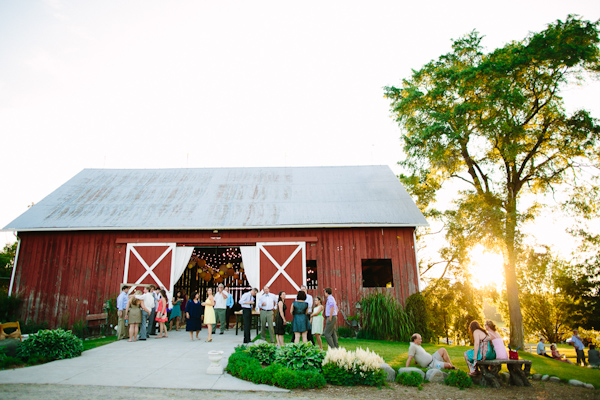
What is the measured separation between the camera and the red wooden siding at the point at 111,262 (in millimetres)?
13945

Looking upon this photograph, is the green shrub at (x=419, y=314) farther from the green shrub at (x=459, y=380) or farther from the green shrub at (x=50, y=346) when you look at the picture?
the green shrub at (x=50, y=346)

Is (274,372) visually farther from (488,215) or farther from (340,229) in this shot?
(488,215)

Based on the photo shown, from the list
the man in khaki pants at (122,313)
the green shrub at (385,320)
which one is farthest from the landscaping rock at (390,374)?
the man in khaki pants at (122,313)

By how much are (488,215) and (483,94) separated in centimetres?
477

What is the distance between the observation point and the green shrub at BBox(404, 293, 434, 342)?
13031mm

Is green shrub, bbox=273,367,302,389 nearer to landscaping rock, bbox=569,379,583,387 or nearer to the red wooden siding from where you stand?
landscaping rock, bbox=569,379,583,387

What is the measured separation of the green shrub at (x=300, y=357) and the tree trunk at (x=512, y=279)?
10.0 metres

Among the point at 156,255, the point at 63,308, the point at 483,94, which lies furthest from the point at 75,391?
the point at 483,94

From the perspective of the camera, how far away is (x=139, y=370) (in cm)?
736

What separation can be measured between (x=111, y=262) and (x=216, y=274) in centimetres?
483

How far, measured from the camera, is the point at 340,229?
14422 millimetres

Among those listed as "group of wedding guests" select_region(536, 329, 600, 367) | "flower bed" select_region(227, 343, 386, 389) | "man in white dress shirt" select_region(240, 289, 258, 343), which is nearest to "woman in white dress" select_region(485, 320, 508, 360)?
"flower bed" select_region(227, 343, 386, 389)

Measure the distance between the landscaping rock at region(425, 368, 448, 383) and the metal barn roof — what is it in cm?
703

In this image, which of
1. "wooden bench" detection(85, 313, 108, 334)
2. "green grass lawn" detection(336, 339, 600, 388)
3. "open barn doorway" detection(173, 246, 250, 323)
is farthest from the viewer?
"open barn doorway" detection(173, 246, 250, 323)
